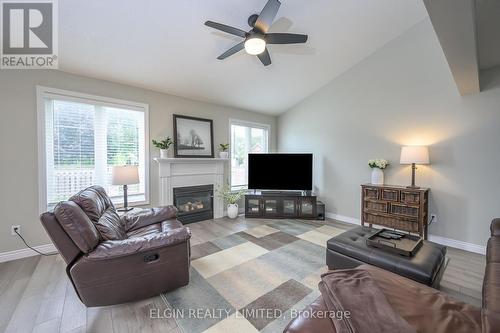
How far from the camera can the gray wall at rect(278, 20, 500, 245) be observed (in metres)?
2.95

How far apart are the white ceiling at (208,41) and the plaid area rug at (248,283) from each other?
2712 millimetres

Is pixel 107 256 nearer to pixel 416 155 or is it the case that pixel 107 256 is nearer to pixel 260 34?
pixel 260 34

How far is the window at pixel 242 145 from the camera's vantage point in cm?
500

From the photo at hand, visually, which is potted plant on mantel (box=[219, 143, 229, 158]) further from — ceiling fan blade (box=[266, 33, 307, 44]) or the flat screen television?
ceiling fan blade (box=[266, 33, 307, 44])

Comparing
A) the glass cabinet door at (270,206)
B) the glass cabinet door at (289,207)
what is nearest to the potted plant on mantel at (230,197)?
the glass cabinet door at (270,206)

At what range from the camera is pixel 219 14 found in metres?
2.57

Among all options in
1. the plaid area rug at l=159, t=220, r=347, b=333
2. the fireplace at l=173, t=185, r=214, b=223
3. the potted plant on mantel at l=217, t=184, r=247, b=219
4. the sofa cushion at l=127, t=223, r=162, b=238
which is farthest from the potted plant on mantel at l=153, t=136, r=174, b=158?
the plaid area rug at l=159, t=220, r=347, b=333

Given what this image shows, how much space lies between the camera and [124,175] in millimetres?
2932

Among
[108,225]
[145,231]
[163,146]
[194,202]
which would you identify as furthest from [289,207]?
[108,225]

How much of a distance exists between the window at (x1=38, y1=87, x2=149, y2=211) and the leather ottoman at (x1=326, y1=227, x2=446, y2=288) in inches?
122

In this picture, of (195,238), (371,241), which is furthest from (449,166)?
(195,238)

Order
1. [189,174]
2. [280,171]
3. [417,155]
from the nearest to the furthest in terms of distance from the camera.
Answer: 1. [417,155]
2. [189,174]
3. [280,171]

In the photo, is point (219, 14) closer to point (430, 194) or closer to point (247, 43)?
point (247, 43)

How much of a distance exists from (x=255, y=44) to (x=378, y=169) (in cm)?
300
